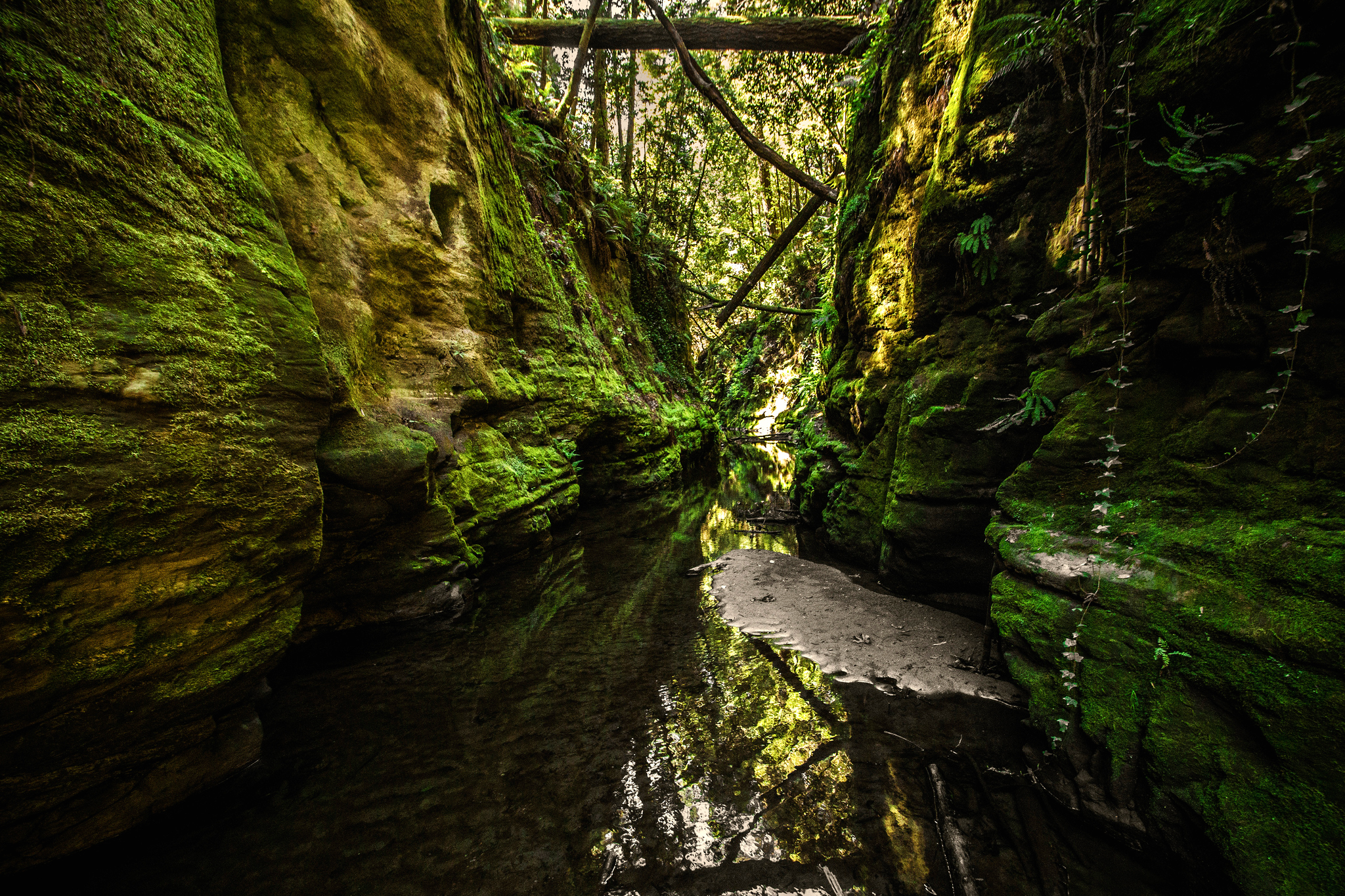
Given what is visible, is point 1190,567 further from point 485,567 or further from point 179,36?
point 179,36

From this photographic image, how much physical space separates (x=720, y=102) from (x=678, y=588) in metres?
9.03

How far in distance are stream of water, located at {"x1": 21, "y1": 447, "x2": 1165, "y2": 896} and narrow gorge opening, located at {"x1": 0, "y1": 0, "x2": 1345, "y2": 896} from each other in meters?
0.02

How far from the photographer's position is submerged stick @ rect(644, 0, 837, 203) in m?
8.05

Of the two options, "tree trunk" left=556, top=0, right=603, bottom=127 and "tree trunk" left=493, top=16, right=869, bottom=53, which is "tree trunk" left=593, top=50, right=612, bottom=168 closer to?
"tree trunk" left=493, top=16, right=869, bottom=53

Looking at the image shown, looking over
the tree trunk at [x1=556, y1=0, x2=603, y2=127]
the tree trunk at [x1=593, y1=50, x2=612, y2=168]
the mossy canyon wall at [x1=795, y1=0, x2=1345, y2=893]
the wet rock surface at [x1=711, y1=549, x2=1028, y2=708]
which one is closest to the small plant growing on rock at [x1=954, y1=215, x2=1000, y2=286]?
the mossy canyon wall at [x1=795, y1=0, x2=1345, y2=893]

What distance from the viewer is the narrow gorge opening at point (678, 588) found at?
180 cm

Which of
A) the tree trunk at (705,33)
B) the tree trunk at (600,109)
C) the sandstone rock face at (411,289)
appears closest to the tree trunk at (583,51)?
the tree trunk at (705,33)

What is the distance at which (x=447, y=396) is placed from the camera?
4.88 meters

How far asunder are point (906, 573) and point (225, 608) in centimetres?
500

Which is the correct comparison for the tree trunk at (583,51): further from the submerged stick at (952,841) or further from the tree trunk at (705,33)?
the submerged stick at (952,841)

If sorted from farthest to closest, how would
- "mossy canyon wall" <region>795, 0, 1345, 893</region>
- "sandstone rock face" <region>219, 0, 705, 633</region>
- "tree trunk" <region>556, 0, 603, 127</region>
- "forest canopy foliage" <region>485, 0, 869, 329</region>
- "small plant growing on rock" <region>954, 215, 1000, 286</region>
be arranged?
"forest canopy foliage" <region>485, 0, 869, 329</region> → "tree trunk" <region>556, 0, 603, 127</region> → "small plant growing on rock" <region>954, 215, 1000, 286</region> → "sandstone rock face" <region>219, 0, 705, 633</region> → "mossy canyon wall" <region>795, 0, 1345, 893</region>

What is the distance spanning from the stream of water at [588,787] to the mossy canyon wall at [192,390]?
1.30 feet

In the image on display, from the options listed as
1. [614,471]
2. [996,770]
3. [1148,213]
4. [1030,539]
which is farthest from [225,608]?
[614,471]

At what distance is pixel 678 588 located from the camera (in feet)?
16.8
